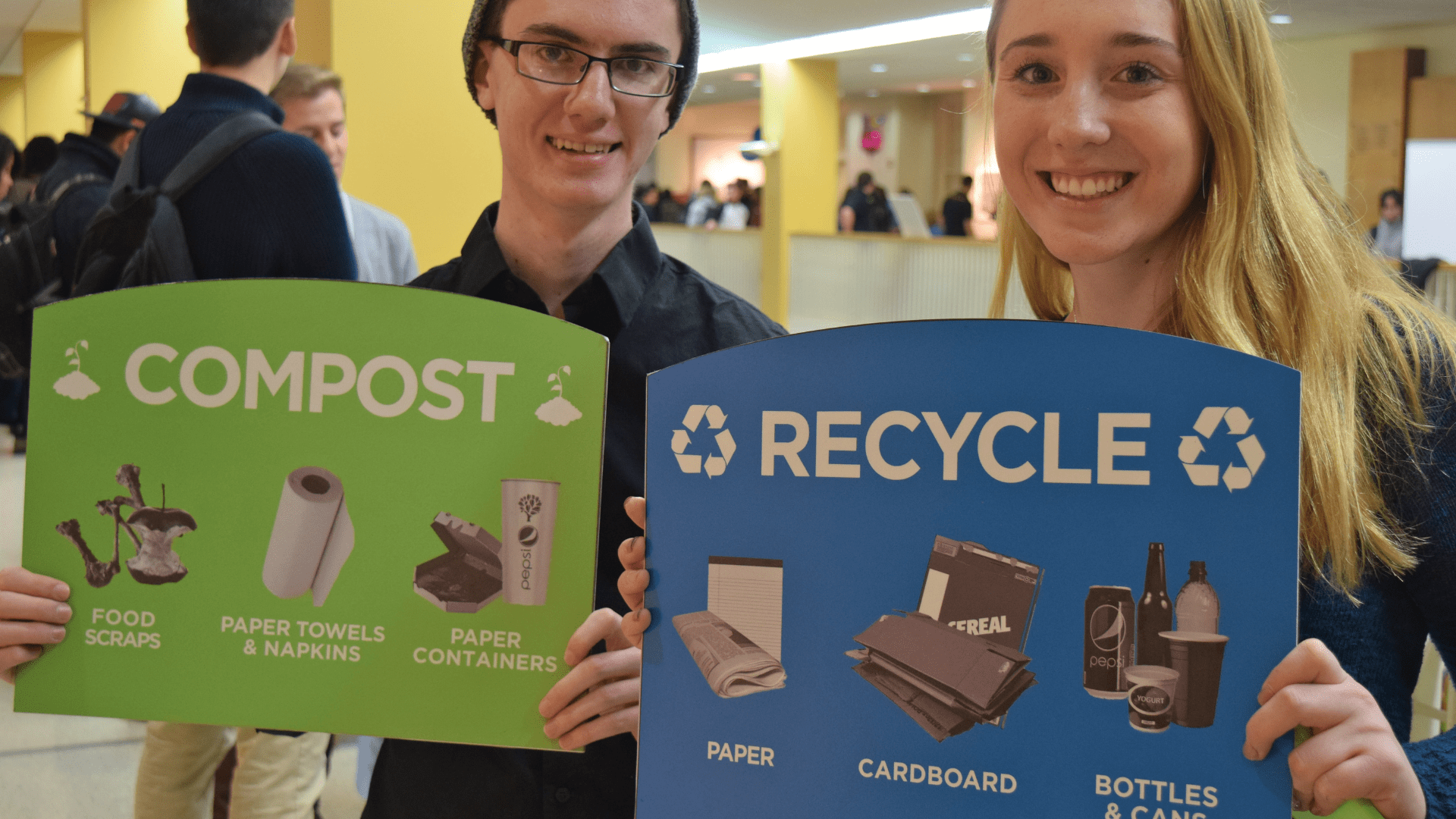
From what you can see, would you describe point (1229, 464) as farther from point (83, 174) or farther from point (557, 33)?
point (83, 174)

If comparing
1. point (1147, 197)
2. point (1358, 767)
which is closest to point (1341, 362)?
A: point (1147, 197)

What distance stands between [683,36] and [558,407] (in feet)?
1.70

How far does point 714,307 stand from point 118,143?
4.31m

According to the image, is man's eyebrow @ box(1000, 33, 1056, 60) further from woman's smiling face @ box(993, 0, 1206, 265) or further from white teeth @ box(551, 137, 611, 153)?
white teeth @ box(551, 137, 611, 153)

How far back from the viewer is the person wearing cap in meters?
3.34

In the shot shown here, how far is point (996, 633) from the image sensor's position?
0.86m

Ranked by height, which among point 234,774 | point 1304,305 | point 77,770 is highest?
point 1304,305

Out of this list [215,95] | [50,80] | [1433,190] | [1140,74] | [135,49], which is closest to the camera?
[1140,74]

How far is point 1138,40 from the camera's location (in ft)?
3.28

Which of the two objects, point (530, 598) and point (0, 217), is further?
point (0, 217)

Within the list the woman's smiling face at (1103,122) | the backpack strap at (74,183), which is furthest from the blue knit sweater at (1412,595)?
the backpack strap at (74,183)

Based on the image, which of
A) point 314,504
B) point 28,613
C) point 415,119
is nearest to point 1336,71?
point 415,119

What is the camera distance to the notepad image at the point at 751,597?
0.91 meters

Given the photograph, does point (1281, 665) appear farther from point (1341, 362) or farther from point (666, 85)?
point (666, 85)
